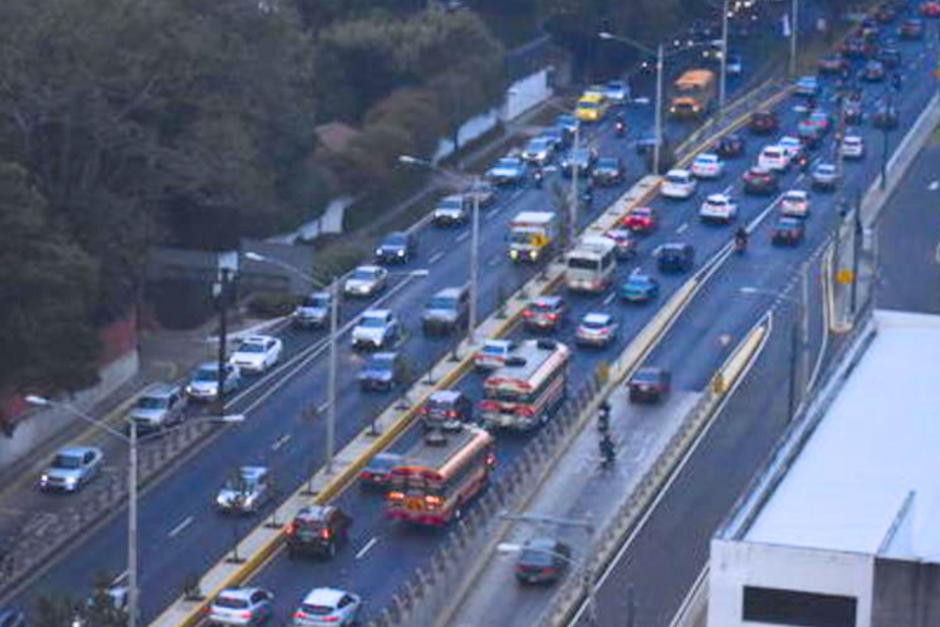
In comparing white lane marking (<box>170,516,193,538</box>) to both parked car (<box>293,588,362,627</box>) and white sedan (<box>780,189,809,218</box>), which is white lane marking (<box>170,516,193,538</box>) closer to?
parked car (<box>293,588,362,627</box>)

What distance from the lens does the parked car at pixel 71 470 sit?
234 ft

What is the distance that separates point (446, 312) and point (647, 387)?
7.77 m

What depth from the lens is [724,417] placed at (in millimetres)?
77125

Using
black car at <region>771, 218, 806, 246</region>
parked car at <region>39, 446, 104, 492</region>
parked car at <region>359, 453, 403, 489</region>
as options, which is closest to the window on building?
parked car at <region>359, 453, 403, 489</region>

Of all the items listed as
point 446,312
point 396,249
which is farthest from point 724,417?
point 396,249

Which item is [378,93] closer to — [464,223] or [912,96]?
[464,223]

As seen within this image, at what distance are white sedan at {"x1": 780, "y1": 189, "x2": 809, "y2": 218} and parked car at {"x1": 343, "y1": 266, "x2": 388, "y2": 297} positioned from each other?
14.5m

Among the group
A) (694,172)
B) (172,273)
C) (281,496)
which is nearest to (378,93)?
(694,172)

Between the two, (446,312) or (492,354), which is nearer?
(492,354)

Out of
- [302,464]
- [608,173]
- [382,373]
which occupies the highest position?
[382,373]

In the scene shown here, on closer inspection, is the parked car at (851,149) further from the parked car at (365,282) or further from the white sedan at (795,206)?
the parked car at (365,282)

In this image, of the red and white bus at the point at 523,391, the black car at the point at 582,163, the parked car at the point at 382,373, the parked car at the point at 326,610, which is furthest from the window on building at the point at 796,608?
the black car at the point at 582,163

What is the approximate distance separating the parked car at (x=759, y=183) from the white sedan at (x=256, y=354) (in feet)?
78.2

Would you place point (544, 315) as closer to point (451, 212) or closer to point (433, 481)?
point (451, 212)
